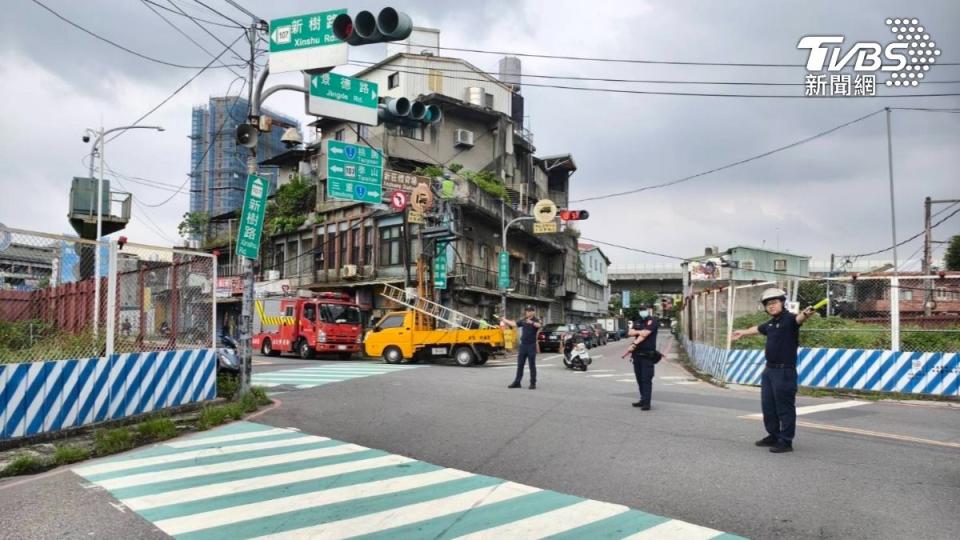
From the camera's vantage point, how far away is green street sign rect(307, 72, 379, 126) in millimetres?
12219

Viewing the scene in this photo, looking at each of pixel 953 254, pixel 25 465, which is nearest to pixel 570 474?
A: pixel 25 465

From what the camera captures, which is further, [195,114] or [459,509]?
[195,114]

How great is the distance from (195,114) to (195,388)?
46.6 m

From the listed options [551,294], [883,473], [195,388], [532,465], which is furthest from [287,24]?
[551,294]

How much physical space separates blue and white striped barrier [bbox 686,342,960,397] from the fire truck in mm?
16141

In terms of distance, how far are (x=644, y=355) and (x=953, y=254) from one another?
41.0 metres

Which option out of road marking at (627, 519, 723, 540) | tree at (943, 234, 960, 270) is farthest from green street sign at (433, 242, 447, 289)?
tree at (943, 234, 960, 270)

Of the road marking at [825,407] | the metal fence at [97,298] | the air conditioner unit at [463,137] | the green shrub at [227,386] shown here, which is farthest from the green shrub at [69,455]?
the air conditioner unit at [463,137]

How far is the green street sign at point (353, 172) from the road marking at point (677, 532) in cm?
1743

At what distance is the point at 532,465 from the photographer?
6953 millimetres

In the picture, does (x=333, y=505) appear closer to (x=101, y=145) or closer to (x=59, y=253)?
(x=59, y=253)

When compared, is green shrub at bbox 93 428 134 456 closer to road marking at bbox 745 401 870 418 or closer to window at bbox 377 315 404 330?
road marking at bbox 745 401 870 418

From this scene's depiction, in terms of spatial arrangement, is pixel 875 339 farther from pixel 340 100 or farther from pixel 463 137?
pixel 463 137

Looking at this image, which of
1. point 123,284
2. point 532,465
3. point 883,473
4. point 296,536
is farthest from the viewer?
point 123,284
